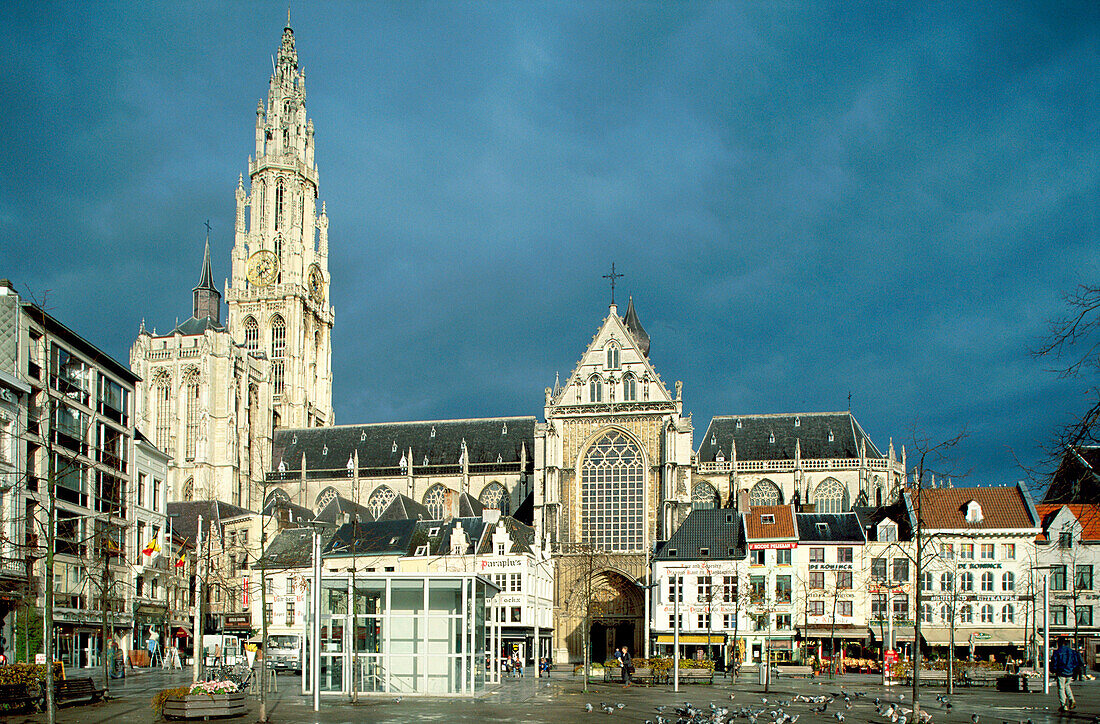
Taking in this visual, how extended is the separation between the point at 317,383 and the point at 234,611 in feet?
143

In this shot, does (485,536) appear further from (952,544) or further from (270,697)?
(270,697)

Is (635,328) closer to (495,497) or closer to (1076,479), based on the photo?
(495,497)

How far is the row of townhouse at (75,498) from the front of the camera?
3544 cm

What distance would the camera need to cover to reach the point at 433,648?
2589 centimetres

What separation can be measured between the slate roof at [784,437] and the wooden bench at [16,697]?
58347 millimetres

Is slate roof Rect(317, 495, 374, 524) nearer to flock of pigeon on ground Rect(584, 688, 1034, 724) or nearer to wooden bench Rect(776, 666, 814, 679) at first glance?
wooden bench Rect(776, 666, 814, 679)

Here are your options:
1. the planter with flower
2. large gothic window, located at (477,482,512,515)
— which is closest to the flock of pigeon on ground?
the planter with flower

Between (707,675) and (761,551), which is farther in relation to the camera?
(761,551)

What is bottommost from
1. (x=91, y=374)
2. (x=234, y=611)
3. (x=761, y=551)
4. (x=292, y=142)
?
(x=234, y=611)

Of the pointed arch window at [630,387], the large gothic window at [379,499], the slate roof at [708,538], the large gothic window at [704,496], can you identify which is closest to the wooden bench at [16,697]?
the slate roof at [708,538]

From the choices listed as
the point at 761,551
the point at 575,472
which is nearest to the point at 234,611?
the point at 575,472

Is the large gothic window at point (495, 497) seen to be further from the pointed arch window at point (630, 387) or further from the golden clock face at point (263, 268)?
the golden clock face at point (263, 268)

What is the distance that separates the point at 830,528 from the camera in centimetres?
5588

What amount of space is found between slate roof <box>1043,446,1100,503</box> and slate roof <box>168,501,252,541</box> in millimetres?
60426
